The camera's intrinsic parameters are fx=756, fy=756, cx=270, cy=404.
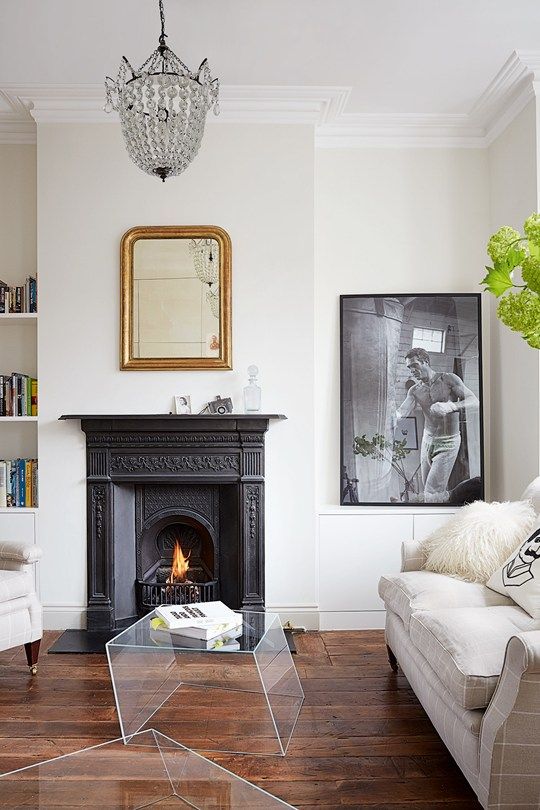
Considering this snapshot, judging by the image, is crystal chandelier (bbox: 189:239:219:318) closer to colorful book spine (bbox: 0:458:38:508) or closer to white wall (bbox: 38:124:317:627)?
white wall (bbox: 38:124:317:627)

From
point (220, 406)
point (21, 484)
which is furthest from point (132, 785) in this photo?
point (21, 484)

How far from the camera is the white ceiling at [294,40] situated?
340 cm

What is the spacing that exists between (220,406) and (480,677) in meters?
2.42

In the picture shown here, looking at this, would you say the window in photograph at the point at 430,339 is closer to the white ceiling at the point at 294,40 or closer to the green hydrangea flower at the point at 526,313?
the white ceiling at the point at 294,40

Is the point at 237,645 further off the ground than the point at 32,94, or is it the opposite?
the point at 32,94

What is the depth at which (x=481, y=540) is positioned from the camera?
128 inches

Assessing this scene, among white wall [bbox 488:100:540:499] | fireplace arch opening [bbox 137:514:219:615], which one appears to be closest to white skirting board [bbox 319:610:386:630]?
fireplace arch opening [bbox 137:514:219:615]

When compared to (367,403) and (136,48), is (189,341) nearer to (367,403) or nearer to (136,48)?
(367,403)

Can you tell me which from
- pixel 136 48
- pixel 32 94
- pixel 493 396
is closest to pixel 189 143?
pixel 136 48

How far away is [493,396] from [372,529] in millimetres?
1129

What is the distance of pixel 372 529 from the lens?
442 cm

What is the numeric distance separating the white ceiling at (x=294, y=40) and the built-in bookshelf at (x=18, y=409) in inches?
49.1

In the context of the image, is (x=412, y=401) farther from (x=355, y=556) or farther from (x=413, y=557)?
(x=413, y=557)

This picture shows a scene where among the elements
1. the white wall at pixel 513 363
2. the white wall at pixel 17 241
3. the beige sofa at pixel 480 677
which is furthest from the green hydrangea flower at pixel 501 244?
the white wall at pixel 17 241
